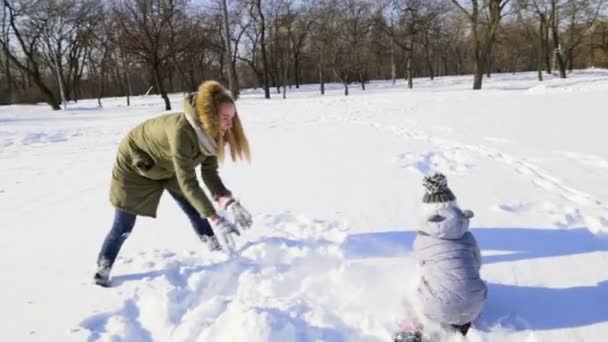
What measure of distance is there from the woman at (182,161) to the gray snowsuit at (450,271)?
50.3 inches

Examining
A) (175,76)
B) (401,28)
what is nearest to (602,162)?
(401,28)

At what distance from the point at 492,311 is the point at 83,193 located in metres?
5.35

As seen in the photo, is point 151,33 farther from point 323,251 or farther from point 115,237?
point 323,251

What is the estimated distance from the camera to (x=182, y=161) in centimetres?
285

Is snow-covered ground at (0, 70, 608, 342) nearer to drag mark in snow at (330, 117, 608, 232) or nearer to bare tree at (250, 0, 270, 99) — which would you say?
drag mark in snow at (330, 117, 608, 232)

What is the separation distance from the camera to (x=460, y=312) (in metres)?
2.30

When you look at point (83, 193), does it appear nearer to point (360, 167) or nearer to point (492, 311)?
point (360, 167)

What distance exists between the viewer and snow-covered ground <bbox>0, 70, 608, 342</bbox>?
259 cm

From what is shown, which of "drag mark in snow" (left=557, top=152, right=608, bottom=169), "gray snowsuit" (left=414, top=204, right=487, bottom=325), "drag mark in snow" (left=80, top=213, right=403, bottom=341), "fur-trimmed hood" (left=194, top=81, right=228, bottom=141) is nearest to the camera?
"gray snowsuit" (left=414, top=204, right=487, bottom=325)

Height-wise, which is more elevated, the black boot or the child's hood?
the child's hood

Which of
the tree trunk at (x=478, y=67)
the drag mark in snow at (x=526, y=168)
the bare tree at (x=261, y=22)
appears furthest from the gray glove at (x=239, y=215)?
the bare tree at (x=261, y=22)

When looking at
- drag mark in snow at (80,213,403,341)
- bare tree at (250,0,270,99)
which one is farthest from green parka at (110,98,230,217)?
bare tree at (250,0,270,99)

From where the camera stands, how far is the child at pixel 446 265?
2.30 meters

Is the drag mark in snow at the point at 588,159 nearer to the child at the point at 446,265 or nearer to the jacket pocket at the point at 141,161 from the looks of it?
the child at the point at 446,265
